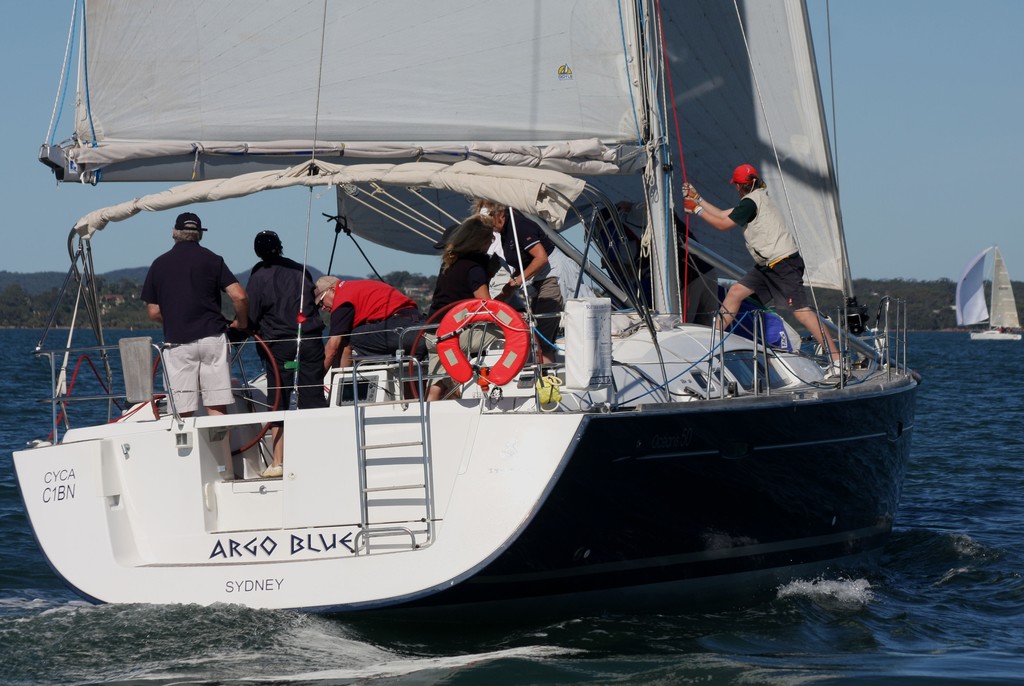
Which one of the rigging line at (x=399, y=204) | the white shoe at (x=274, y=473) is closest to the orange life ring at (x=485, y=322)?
the rigging line at (x=399, y=204)

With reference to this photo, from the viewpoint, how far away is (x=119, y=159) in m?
8.76

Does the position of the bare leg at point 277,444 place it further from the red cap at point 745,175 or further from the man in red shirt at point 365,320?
the red cap at point 745,175

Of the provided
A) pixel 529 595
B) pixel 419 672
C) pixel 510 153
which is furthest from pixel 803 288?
pixel 419 672

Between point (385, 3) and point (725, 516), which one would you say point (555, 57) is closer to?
point (385, 3)

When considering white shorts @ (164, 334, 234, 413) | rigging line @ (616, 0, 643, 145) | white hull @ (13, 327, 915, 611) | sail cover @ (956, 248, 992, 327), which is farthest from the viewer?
sail cover @ (956, 248, 992, 327)

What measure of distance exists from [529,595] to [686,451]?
1.21 m

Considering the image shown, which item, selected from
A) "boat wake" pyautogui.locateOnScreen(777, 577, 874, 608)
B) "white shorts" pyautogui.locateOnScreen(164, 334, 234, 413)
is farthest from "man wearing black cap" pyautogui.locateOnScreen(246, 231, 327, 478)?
"boat wake" pyautogui.locateOnScreen(777, 577, 874, 608)

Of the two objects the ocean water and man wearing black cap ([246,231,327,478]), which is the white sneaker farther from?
man wearing black cap ([246,231,327,478])

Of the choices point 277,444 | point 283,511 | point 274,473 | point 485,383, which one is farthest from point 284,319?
point 485,383

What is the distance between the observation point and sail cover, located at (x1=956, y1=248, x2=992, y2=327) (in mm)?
44500

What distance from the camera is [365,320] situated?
8.15 metres

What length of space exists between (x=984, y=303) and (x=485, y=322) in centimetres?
5028

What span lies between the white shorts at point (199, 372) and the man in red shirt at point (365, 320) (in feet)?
2.23

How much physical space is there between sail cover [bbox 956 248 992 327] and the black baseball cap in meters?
39.7
